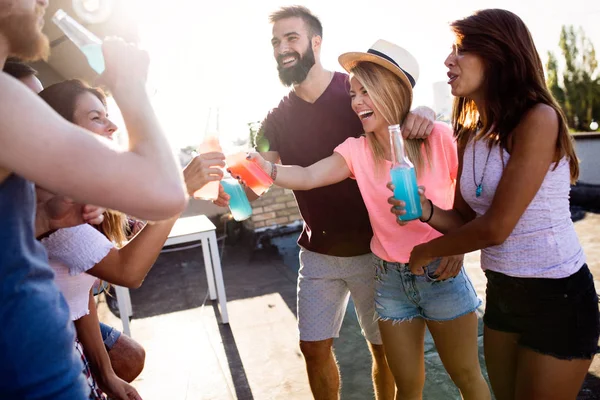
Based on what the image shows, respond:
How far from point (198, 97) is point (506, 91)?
1.16 meters

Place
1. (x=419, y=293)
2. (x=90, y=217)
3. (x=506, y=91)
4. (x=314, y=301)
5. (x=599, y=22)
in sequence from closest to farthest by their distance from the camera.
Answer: (x=90, y=217)
(x=506, y=91)
(x=419, y=293)
(x=314, y=301)
(x=599, y=22)

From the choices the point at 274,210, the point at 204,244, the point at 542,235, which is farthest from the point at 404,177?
the point at 274,210

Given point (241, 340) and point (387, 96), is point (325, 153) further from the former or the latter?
point (241, 340)

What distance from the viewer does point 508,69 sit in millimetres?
1593

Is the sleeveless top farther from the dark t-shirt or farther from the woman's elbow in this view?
the dark t-shirt

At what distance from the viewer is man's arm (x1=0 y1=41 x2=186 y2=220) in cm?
69

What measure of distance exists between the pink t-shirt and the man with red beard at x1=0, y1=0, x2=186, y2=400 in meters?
1.27

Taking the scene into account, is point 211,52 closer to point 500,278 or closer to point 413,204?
point 413,204

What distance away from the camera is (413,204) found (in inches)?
64.4

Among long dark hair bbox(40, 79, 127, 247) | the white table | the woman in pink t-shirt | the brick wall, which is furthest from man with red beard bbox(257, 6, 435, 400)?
the brick wall

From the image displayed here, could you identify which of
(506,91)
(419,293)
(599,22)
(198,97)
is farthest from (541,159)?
(599,22)

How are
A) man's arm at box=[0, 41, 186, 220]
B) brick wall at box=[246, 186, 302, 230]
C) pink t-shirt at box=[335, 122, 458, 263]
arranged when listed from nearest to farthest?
man's arm at box=[0, 41, 186, 220], pink t-shirt at box=[335, 122, 458, 263], brick wall at box=[246, 186, 302, 230]

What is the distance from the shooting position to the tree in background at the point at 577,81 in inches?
412

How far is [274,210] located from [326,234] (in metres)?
4.64
